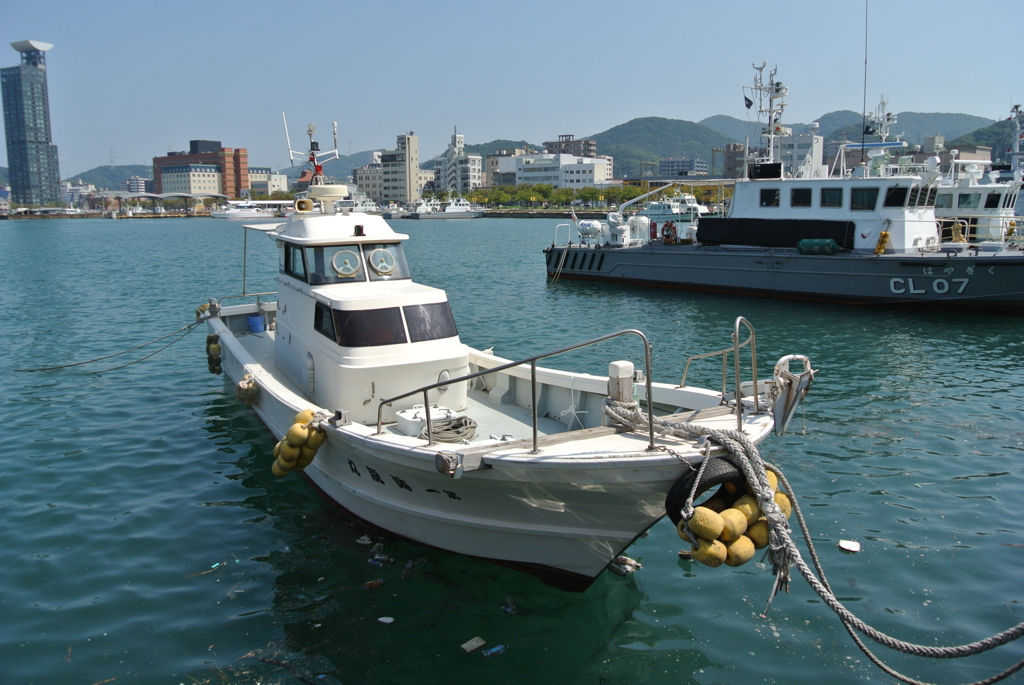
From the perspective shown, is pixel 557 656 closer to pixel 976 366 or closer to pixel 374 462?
pixel 374 462

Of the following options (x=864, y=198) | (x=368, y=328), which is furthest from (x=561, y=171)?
(x=368, y=328)

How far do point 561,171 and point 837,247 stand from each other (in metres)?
160

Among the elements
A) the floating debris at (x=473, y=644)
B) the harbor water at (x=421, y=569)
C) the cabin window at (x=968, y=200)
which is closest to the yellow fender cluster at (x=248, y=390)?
the harbor water at (x=421, y=569)

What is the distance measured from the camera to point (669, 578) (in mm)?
7238

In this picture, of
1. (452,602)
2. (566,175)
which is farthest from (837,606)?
(566,175)

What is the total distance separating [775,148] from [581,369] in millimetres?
20452

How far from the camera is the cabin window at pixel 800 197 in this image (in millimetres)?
25875

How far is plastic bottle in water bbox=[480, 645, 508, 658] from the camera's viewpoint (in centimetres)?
599

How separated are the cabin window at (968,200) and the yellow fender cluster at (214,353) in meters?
29.4

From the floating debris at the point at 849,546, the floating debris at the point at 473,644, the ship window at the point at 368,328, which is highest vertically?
the ship window at the point at 368,328

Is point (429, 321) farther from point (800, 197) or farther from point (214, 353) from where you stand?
point (800, 197)

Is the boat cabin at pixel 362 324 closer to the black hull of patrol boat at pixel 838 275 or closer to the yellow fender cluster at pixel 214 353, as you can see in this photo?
the yellow fender cluster at pixel 214 353

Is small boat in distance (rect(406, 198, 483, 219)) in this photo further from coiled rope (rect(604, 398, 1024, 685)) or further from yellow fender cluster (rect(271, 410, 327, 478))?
coiled rope (rect(604, 398, 1024, 685))

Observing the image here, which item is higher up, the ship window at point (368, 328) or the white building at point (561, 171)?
the white building at point (561, 171)
